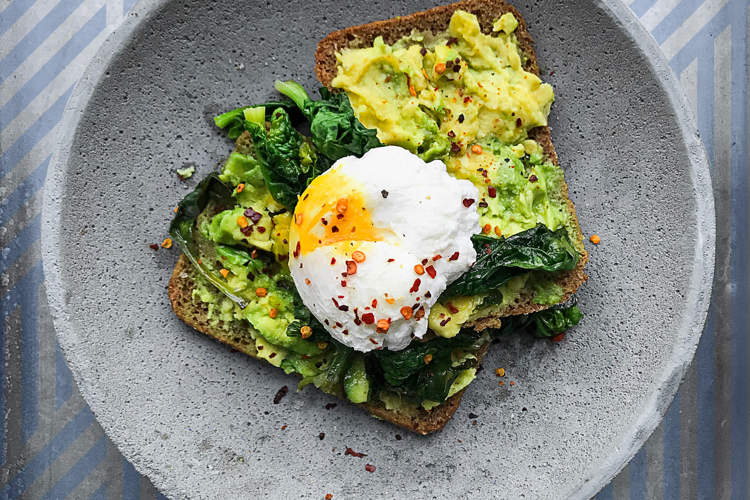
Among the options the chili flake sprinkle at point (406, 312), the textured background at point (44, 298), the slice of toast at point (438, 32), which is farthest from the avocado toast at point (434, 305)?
the textured background at point (44, 298)

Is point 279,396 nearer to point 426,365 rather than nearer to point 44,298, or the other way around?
point 426,365

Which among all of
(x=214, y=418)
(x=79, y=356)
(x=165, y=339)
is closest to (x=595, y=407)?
(x=214, y=418)

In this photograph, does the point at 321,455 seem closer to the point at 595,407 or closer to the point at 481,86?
the point at 595,407

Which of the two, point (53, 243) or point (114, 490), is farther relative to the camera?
point (114, 490)

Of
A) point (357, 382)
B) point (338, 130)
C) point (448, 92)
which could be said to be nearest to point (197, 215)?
point (338, 130)

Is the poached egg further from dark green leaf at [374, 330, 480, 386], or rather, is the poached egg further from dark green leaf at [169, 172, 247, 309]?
dark green leaf at [169, 172, 247, 309]

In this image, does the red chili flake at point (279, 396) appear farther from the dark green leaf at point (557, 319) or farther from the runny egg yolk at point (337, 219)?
the dark green leaf at point (557, 319)

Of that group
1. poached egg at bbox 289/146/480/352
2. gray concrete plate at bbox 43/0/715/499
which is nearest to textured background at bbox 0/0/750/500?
gray concrete plate at bbox 43/0/715/499
